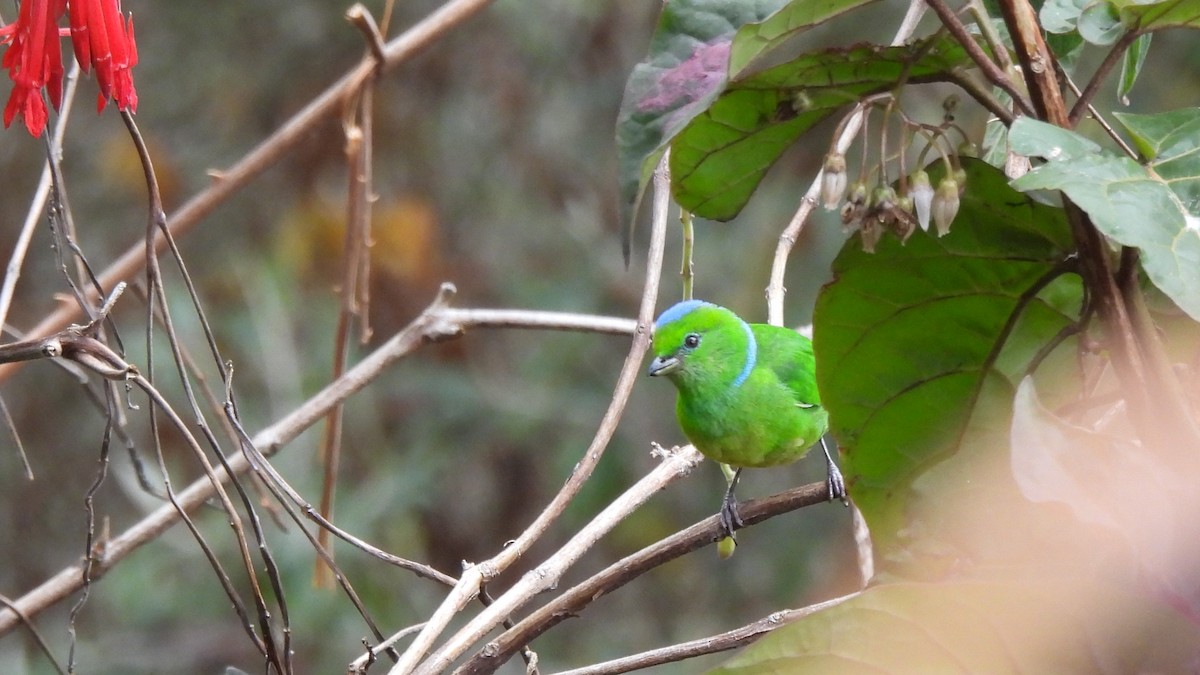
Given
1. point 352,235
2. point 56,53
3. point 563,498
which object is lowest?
point 563,498

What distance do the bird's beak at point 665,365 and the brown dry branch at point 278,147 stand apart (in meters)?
1.00

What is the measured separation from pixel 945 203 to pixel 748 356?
6.46 feet

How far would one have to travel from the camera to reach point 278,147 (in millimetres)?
2244

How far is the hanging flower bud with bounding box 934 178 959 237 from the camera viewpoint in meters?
1.02

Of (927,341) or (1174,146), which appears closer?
(1174,146)

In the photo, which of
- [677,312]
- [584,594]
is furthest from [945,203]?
[677,312]

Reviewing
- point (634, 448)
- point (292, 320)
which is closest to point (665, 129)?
point (634, 448)

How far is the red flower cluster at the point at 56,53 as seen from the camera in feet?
4.17

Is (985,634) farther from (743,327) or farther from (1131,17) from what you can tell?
(743,327)

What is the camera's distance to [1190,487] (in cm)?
79

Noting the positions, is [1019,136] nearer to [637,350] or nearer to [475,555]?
[637,350]

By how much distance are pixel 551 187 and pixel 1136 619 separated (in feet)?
17.6

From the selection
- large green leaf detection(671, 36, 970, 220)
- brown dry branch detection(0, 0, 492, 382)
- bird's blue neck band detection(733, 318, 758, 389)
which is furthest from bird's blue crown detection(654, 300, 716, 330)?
large green leaf detection(671, 36, 970, 220)

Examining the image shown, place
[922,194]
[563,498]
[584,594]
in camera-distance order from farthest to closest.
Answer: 1. [563,498]
2. [584,594]
3. [922,194]
